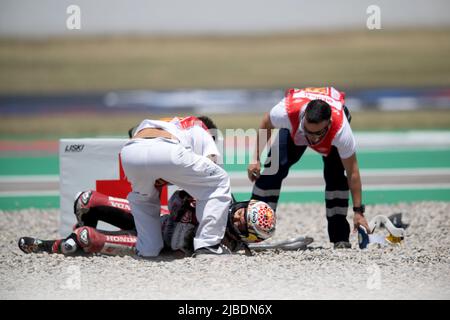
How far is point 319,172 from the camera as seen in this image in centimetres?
1224

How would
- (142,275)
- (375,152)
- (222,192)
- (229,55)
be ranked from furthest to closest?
(229,55) < (375,152) < (222,192) < (142,275)

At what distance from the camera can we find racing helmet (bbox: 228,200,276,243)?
6.21 metres

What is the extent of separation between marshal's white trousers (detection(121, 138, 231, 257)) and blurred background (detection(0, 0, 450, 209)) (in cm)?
889

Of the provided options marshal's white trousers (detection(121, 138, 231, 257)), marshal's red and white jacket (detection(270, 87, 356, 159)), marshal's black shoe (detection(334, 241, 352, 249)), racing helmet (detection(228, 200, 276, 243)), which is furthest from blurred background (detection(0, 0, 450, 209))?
marshal's white trousers (detection(121, 138, 231, 257))

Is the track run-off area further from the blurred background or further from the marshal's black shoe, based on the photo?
the marshal's black shoe

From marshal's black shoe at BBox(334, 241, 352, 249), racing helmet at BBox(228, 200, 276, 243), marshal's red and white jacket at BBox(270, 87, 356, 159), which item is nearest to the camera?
racing helmet at BBox(228, 200, 276, 243)

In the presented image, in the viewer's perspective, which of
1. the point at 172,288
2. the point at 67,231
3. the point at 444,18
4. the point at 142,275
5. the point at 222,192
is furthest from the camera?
the point at 444,18

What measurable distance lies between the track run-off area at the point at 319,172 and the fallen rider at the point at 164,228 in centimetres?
374

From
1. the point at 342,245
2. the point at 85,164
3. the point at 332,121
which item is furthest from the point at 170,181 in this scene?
the point at 342,245
